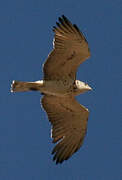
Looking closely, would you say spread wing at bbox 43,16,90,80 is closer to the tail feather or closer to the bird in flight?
the bird in flight

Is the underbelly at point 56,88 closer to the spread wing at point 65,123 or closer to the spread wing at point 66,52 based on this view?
the spread wing at point 66,52

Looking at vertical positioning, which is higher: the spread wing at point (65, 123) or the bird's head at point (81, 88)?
the bird's head at point (81, 88)

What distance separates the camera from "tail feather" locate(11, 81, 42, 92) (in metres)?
16.1

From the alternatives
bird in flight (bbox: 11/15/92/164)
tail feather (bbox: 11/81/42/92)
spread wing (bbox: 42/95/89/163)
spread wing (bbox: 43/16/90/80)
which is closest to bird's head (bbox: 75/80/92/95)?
bird in flight (bbox: 11/15/92/164)

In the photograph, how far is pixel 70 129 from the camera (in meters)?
17.7

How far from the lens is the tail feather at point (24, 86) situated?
16125mm

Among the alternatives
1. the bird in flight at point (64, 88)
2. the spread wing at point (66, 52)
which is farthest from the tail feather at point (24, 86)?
the spread wing at point (66, 52)

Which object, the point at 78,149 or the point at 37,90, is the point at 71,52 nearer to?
the point at 37,90

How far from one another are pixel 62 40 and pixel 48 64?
2.56ft

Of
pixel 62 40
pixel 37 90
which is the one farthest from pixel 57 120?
pixel 62 40

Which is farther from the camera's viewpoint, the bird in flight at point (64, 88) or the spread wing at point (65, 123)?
the spread wing at point (65, 123)

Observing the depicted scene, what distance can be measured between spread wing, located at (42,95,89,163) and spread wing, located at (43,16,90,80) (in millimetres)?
856

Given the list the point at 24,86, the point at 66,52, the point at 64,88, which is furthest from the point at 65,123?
the point at 66,52

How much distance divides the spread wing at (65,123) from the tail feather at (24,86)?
75cm
